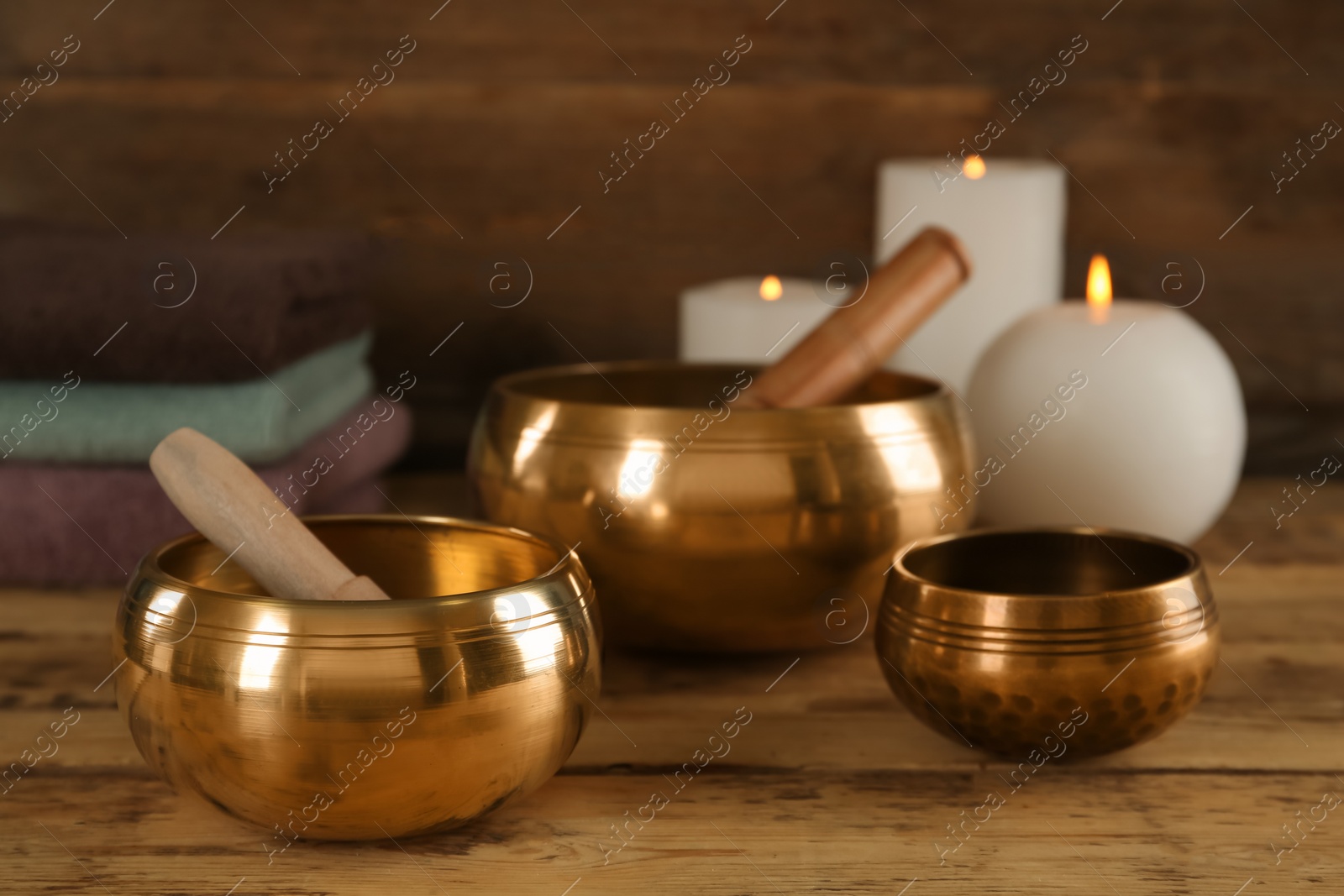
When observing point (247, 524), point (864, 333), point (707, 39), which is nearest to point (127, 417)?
point (247, 524)

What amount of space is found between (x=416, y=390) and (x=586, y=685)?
2.07 feet

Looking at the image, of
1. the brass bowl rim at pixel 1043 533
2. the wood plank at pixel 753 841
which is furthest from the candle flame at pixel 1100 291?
the wood plank at pixel 753 841

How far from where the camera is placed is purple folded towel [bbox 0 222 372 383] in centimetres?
74

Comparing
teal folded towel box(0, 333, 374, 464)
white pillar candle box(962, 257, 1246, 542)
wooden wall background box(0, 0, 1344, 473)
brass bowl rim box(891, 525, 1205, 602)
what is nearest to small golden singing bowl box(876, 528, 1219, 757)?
brass bowl rim box(891, 525, 1205, 602)

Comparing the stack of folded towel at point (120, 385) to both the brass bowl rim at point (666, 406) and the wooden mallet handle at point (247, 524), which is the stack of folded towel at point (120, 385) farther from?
the wooden mallet handle at point (247, 524)

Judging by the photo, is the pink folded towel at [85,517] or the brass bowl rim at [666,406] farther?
the pink folded towel at [85,517]

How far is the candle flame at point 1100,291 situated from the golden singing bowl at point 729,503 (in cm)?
23

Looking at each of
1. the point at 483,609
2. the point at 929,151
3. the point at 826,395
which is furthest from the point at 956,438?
the point at 929,151

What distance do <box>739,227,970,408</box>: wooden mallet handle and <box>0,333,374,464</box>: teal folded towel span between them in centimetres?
27

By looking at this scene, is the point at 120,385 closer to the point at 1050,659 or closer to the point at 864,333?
the point at 864,333

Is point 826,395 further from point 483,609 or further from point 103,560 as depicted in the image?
point 103,560

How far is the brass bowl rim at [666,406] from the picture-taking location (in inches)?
23.9

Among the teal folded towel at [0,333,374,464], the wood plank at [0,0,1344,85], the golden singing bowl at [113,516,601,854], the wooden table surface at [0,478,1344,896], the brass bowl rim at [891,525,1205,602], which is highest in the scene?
the wood plank at [0,0,1344,85]

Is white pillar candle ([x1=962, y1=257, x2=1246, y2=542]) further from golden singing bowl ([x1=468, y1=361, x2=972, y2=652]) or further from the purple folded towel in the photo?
the purple folded towel
